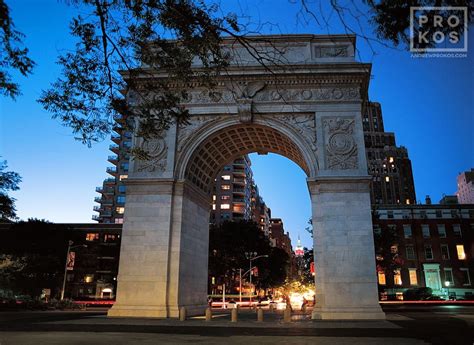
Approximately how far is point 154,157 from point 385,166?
114 meters

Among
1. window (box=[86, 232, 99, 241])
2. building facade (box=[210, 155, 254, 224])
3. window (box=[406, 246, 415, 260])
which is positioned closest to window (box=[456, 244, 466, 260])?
window (box=[406, 246, 415, 260])

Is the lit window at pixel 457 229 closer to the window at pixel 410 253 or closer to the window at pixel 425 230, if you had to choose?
the window at pixel 425 230

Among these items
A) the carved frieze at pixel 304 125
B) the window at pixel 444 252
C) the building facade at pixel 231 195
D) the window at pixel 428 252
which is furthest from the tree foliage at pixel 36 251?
the window at pixel 444 252

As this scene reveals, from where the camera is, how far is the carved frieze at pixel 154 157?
25941 mm

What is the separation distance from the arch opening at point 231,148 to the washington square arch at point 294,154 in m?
0.16

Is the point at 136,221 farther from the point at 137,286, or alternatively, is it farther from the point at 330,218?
the point at 330,218

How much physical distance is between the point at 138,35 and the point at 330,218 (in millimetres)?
17356

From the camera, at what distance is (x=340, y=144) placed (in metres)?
25.2

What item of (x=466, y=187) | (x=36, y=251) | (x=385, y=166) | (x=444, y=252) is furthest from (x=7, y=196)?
(x=466, y=187)

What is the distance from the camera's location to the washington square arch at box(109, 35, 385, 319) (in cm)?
2291

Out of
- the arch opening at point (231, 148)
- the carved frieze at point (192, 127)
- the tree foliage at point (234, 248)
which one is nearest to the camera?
the carved frieze at point (192, 127)

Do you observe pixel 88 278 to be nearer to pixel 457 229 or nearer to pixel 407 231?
pixel 407 231

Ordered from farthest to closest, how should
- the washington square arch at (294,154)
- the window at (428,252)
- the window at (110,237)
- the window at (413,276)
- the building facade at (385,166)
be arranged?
the building facade at (385,166), the window at (110,237), the window at (428,252), the window at (413,276), the washington square arch at (294,154)

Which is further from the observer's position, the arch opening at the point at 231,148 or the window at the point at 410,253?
the window at the point at 410,253
